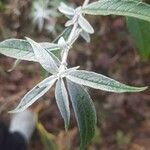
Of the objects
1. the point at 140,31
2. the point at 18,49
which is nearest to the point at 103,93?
the point at 140,31

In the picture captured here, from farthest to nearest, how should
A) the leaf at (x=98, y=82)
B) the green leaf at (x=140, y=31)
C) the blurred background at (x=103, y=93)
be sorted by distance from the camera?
1. the blurred background at (x=103, y=93)
2. the green leaf at (x=140, y=31)
3. the leaf at (x=98, y=82)

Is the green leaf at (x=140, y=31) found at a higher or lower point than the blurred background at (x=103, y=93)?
lower

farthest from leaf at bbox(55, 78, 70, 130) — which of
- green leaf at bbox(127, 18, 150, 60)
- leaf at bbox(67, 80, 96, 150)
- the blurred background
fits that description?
the blurred background

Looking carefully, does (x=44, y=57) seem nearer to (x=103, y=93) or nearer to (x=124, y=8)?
(x=124, y=8)

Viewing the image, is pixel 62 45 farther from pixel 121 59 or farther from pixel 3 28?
pixel 121 59

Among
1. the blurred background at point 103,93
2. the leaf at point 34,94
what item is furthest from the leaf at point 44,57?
the blurred background at point 103,93

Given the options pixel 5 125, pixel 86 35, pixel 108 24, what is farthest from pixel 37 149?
pixel 86 35

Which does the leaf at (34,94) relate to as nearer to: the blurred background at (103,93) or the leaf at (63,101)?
the leaf at (63,101)

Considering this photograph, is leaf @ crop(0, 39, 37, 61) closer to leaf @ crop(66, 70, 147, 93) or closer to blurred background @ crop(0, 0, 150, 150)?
leaf @ crop(66, 70, 147, 93)
